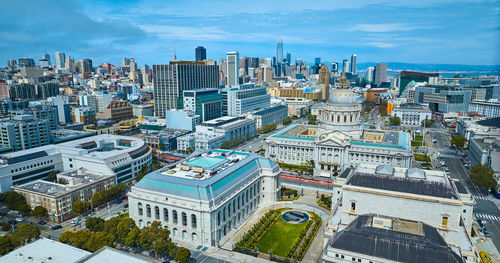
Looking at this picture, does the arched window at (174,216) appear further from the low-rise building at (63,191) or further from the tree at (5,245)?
the tree at (5,245)

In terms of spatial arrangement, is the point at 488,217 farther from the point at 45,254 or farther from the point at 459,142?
the point at 45,254

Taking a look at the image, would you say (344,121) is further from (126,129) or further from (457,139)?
(126,129)

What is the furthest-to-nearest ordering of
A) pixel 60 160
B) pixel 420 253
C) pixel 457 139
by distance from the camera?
pixel 457 139, pixel 60 160, pixel 420 253

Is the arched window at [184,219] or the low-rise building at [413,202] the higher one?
the low-rise building at [413,202]

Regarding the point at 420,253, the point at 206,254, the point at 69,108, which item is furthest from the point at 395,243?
the point at 69,108

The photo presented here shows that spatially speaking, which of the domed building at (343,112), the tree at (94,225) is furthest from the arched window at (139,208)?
the domed building at (343,112)

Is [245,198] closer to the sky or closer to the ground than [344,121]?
closer to the ground

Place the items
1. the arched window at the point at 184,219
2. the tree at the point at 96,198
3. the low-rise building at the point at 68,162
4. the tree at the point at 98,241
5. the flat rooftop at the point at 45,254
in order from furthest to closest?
the low-rise building at the point at 68,162
the tree at the point at 96,198
the arched window at the point at 184,219
the tree at the point at 98,241
the flat rooftop at the point at 45,254

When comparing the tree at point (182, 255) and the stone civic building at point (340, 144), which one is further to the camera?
the stone civic building at point (340, 144)
